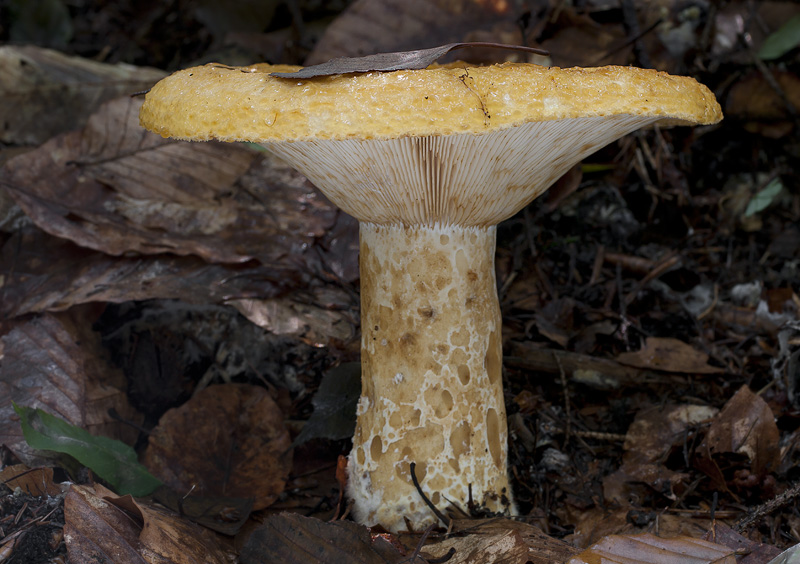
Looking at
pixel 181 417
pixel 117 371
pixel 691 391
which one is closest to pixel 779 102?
pixel 691 391

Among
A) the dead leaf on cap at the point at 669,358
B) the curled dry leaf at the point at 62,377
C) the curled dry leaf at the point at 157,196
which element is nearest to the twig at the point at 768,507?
the dead leaf on cap at the point at 669,358

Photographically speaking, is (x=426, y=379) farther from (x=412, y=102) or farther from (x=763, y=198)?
(x=763, y=198)

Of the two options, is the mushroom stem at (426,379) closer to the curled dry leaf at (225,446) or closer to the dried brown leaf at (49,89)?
the curled dry leaf at (225,446)

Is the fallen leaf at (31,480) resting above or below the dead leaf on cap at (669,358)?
below

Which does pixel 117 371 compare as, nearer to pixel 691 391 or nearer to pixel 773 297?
pixel 691 391

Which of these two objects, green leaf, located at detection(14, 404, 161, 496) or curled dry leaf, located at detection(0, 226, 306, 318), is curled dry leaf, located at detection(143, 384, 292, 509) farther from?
curled dry leaf, located at detection(0, 226, 306, 318)

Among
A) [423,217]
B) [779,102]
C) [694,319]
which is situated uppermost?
[779,102]
